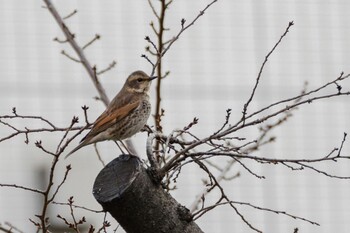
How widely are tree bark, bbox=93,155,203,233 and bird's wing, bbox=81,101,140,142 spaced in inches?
54.6

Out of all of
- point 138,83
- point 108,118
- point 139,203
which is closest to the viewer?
point 139,203

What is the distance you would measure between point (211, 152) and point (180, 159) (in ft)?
0.58

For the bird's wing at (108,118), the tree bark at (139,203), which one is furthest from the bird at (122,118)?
the tree bark at (139,203)

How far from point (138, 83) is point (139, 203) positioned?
233 cm

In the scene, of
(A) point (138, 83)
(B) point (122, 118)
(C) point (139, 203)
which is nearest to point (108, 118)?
(B) point (122, 118)

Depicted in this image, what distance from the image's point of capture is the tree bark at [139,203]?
491 centimetres

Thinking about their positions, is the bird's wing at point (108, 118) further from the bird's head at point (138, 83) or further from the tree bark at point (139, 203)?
the tree bark at point (139, 203)

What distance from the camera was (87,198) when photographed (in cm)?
1156

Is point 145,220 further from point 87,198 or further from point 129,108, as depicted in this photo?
point 87,198

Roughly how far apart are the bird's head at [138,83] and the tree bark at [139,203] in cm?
200

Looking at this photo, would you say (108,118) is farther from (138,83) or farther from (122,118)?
(138,83)

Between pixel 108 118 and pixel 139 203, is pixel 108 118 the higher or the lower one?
the higher one

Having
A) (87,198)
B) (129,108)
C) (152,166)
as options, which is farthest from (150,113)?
(87,198)

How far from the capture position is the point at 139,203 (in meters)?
4.92
